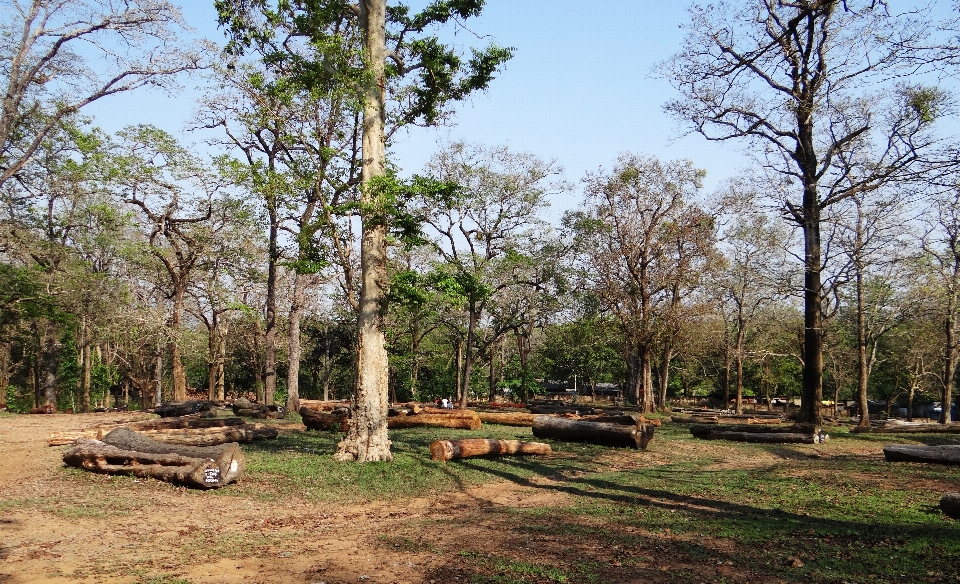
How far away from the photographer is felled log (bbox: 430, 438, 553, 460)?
505 inches

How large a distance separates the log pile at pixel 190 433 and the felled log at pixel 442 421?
4.82 meters

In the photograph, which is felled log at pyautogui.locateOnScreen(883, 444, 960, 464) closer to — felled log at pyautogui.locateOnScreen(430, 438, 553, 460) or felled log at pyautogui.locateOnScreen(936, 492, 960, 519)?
felled log at pyautogui.locateOnScreen(936, 492, 960, 519)

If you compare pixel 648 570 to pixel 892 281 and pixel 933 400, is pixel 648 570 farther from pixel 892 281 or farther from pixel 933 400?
pixel 933 400

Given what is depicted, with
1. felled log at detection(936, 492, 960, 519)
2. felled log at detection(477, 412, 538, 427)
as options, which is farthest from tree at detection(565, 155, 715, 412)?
felled log at detection(936, 492, 960, 519)

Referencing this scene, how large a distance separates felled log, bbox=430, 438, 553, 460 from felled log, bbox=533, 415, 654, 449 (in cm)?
188

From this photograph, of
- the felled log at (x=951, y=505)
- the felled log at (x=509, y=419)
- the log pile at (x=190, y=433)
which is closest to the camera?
the felled log at (x=951, y=505)

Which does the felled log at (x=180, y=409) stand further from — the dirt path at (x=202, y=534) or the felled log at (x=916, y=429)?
the felled log at (x=916, y=429)

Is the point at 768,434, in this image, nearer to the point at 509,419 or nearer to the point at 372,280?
the point at 509,419

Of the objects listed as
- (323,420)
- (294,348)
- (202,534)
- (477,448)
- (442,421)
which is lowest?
(442,421)

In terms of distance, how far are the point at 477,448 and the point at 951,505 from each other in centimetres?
822

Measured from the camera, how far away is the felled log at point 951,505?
7.65 metres

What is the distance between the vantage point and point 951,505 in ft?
25.3

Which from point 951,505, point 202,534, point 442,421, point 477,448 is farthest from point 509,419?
point 202,534

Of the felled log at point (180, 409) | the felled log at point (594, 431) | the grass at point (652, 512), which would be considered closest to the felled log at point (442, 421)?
the felled log at point (594, 431)
